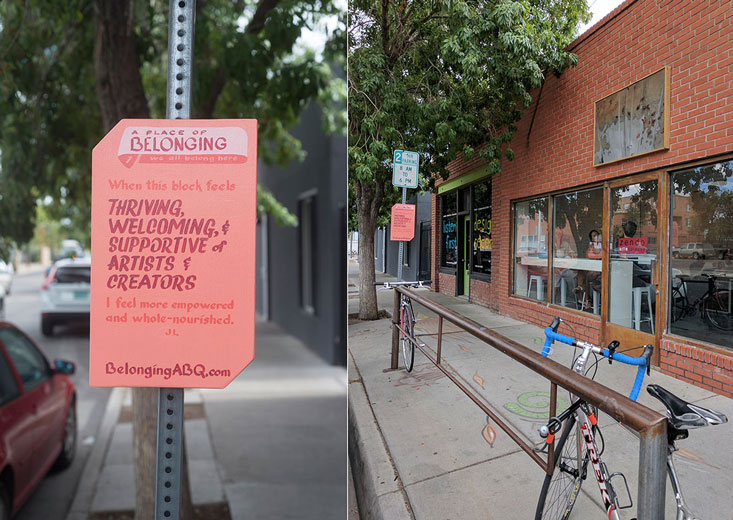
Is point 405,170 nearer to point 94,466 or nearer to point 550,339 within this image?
point 550,339

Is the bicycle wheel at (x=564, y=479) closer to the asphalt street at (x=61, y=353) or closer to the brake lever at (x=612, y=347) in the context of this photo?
the brake lever at (x=612, y=347)

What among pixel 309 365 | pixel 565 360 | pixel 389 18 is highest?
pixel 389 18

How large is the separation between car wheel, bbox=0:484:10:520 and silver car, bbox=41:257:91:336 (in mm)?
3356

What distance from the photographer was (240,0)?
13.3ft

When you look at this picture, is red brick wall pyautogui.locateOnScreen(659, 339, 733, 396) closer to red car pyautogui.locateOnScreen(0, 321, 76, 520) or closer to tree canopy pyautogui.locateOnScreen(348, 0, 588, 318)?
tree canopy pyautogui.locateOnScreen(348, 0, 588, 318)

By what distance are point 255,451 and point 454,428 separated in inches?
196

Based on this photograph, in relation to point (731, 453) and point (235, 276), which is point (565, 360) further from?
point (235, 276)

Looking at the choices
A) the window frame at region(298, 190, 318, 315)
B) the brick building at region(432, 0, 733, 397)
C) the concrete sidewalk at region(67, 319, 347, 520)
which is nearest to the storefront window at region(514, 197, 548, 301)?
the brick building at region(432, 0, 733, 397)

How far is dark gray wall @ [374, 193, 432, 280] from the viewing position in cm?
127

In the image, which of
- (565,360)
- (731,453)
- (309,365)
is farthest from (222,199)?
(309,365)

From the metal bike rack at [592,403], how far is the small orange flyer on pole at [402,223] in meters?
0.17

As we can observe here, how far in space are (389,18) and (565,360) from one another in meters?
0.84

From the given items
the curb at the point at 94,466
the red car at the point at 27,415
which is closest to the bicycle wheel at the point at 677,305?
the red car at the point at 27,415

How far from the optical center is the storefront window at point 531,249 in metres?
1.07
